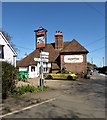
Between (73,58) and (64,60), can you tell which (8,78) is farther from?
(64,60)

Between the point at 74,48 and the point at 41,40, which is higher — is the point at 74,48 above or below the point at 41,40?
above

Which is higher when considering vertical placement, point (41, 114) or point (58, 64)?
point (58, 64)

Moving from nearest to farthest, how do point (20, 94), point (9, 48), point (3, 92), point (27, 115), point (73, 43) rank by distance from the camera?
1. point (27, 115)
2. point (3, 92)
3. point (20, 94)
4. point (9, 48)
5. point (73, 43)

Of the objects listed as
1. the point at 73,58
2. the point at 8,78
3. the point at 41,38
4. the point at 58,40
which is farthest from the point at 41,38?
the point at 58,40

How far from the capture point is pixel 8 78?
1508 centimetres

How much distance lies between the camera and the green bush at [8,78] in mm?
14594

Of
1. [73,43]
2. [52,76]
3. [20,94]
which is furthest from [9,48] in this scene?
[73,43]

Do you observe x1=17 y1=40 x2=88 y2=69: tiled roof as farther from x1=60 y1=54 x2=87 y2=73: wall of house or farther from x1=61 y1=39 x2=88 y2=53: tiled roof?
x1=60 y1=54 x2=87 y2=73: wall of house

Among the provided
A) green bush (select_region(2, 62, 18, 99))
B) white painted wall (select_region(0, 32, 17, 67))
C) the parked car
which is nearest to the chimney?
the parked car

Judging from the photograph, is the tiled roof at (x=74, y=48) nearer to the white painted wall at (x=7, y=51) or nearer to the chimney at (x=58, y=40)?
the chimney at (x=58, y=40)

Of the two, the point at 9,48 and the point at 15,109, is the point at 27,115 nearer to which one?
the point at 15,109

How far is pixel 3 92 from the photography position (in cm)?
1444

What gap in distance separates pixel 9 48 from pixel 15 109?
68.5 ft

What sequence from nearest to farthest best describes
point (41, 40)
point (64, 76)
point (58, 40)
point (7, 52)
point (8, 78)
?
point (8, 78), point (41, 40), point (7, 52), point (64, 76), point (58, 40)
